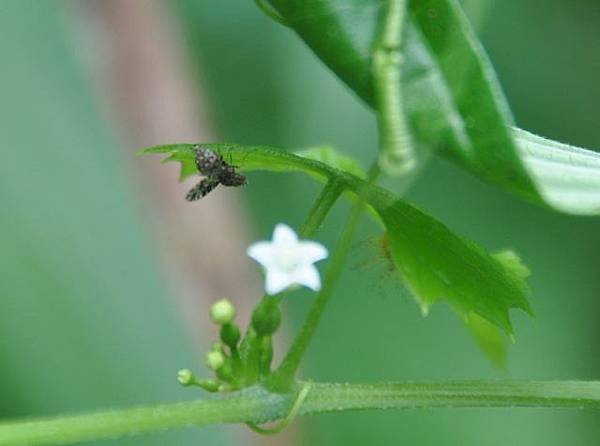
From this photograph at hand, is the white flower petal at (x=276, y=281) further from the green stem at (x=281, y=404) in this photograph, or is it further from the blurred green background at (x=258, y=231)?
the blurred green background at (x=258, y=231)

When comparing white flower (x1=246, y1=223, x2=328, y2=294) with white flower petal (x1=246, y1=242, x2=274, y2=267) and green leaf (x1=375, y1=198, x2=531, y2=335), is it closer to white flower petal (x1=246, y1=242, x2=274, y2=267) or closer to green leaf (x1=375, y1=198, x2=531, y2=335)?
white flower petal (x1=246, y1=242, x2=274, y2=267)

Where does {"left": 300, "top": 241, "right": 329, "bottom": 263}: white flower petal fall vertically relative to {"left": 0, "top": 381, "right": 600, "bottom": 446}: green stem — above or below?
above

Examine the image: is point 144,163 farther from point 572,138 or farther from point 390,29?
point 390,29

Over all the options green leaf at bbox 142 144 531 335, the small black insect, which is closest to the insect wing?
the small black insect

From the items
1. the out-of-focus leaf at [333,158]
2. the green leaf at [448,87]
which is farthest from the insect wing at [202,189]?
the green leaf at [448,87]

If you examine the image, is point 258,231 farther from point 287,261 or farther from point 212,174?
point 287,261

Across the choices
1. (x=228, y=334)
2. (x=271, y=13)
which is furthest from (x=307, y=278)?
(x=271, y=13)
